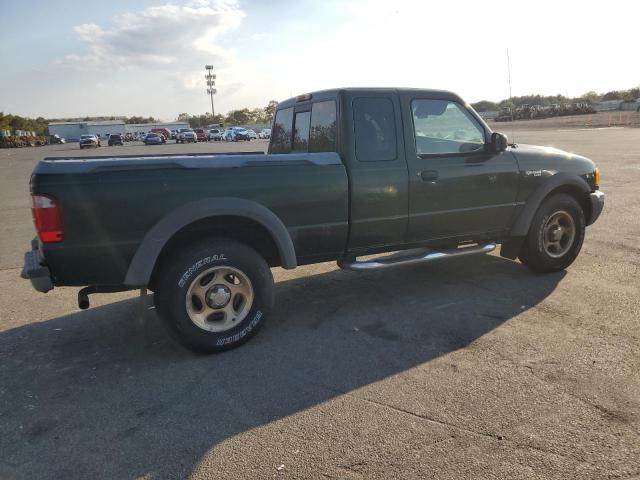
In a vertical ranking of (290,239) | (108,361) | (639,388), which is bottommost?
(639,388)

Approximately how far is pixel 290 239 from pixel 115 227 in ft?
4.31

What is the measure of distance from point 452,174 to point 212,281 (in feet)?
8.04

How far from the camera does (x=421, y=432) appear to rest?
2848 mm

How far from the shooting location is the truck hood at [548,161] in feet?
17.2

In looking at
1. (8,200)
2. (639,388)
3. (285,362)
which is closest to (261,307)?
(285,362)

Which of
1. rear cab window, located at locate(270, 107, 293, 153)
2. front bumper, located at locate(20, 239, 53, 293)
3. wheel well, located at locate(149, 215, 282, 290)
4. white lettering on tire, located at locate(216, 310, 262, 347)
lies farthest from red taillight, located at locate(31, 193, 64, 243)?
rear cab window, located at locate(270, 107, 293, 153)

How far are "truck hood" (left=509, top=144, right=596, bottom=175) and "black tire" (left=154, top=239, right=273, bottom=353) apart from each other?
297 cm

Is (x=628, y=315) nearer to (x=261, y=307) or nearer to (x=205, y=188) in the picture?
(x=261, y=307)

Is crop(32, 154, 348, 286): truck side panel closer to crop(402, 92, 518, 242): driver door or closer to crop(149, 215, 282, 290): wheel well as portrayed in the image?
crop(149, 215, 282, 290): wheel well

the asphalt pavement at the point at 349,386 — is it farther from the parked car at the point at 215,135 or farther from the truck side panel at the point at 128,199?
the parked car at the point at 215,135

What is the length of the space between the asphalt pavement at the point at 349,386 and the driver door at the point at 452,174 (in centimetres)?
70

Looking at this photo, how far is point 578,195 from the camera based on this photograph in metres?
5.66

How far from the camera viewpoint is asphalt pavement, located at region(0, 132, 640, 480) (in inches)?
104

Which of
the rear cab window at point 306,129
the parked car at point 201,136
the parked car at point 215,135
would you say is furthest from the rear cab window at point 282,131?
the parked car at point 215,135
